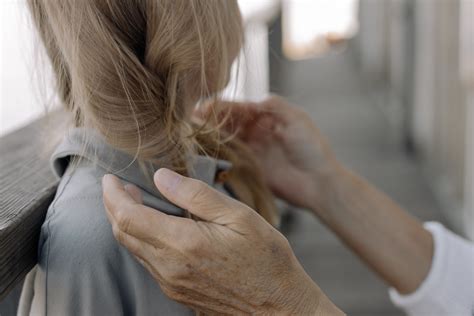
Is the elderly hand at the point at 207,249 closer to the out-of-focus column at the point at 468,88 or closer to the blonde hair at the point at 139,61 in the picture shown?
the blonde hair at the point at 139,61

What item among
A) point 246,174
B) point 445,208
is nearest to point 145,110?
point 246,174

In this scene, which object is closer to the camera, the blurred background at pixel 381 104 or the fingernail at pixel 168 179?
the fingernail at pixel 168 179

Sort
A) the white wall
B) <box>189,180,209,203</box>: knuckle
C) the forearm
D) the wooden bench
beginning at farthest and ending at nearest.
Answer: the forearm, the white wall, <box>189,180,209,203</box>: knuckle, the wooden bench

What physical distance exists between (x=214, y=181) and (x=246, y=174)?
0.19 meters

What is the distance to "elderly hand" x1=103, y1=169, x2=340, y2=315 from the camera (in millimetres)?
773

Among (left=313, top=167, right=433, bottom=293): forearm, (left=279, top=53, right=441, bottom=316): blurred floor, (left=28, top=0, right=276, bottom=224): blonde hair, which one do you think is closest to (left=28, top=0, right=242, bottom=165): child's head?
(left=28, top=0, right=276, bottom=224): blonde hair

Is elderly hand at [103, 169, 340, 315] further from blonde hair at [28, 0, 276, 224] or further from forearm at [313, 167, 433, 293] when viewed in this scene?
forearm at [313, 167, 433, 293]

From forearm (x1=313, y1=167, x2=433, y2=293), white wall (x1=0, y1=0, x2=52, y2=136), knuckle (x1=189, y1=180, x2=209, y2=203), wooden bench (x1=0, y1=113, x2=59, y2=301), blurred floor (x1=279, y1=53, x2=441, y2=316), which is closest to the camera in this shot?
wooden bench (x1=0, y1=113, x2=59, y2=301)

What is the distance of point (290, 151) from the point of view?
4.74 feet

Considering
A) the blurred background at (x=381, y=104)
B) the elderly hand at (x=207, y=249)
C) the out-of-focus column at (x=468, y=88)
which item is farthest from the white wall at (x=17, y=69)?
the out-of-focus column at (x=468, y=88)

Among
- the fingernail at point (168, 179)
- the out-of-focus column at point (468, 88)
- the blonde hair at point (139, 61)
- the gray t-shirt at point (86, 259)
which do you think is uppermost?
the blonde hair at point (139, 61)

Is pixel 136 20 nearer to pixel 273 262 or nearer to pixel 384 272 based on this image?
pixel 273 262

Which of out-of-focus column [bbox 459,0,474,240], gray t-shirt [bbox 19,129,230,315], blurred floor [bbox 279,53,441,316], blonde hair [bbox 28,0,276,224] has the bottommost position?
blurred floor [bbox 279,53,441,316]

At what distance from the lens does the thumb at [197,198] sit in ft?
2.64
